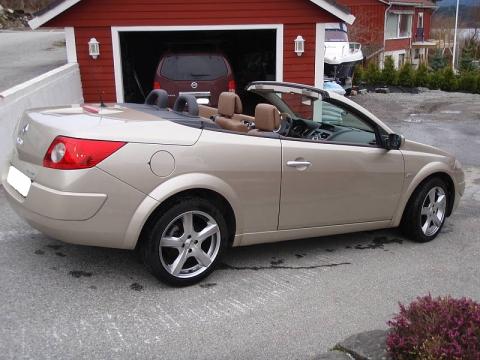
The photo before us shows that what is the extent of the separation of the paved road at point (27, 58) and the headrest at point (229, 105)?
25.9ft

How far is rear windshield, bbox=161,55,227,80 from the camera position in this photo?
34.4 feet

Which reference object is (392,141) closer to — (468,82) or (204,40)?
(204,40)

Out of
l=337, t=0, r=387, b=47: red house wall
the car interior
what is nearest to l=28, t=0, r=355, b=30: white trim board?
the car interior

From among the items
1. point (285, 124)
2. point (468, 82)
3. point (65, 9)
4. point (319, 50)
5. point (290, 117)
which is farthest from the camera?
point (468, 82)

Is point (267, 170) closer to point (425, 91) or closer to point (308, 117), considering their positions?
point (308, 117)

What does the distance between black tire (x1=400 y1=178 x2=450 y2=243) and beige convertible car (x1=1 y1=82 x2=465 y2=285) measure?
1cm

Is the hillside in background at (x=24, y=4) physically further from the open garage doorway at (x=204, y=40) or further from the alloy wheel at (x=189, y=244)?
the alloy wheel at (x=189, y=244)

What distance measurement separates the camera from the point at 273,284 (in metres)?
4.49

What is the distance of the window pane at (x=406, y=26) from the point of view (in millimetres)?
48562

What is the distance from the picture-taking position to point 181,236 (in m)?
4.26

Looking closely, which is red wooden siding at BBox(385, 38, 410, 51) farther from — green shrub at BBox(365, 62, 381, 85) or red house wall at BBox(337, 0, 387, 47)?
green shrub at BBox(365, 62, 381, 85)

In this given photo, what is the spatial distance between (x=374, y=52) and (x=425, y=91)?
16208 millimetres

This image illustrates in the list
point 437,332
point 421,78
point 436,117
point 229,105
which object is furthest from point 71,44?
point 421,78

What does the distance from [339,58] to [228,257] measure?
1717 cm
